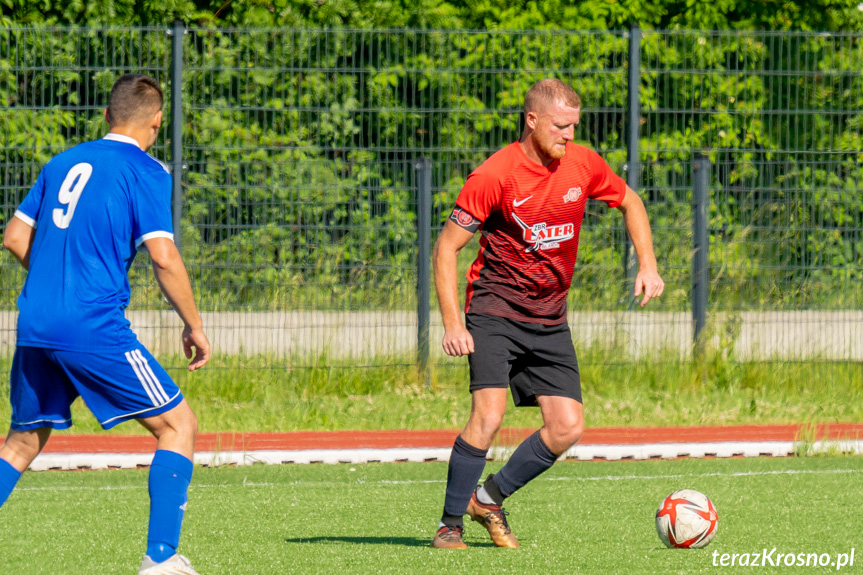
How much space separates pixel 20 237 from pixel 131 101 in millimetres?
658

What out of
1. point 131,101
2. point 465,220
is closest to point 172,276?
point 131,101

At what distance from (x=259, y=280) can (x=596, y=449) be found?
11.0 feet

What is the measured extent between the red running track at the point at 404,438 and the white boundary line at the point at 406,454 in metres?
0.16

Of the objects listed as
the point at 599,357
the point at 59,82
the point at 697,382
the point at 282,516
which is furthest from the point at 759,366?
the point at 59,82

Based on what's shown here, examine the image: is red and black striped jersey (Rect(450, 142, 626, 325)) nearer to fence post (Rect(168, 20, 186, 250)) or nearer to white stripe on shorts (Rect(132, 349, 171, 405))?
white stripe on shorts (Rect(132, 349, 171, 405))

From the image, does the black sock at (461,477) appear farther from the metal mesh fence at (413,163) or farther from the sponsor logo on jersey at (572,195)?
the metal mesh fence at (413,163)

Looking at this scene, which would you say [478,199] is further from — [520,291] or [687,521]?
[687,521]

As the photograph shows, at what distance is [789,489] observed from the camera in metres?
6.99

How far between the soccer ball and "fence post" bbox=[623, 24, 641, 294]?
5.34m

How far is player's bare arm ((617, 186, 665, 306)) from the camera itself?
5491mm

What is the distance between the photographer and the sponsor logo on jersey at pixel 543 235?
17.8 feet

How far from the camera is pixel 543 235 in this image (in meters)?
5.44

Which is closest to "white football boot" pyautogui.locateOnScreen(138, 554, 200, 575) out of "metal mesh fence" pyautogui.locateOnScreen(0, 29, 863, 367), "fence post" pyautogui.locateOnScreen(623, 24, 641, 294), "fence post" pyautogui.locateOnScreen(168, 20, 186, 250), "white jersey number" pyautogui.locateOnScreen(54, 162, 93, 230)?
"white jersey number" pyautogui.locateOnScreen(54, 162, 93, 230)

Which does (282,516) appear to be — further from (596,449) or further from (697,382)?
(697,382)
